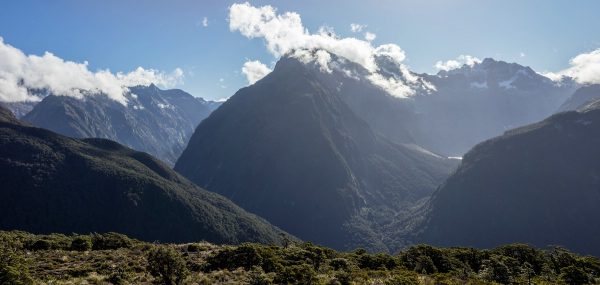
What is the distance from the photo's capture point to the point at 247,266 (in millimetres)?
52938

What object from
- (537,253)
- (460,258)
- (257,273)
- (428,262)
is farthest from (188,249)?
(537,253)

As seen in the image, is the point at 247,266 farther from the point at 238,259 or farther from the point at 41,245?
the point at 41,245

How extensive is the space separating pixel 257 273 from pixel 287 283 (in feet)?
14.5

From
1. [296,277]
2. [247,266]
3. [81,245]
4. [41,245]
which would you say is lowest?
[247,266]

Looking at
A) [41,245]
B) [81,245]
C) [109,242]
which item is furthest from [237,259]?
[41,245]

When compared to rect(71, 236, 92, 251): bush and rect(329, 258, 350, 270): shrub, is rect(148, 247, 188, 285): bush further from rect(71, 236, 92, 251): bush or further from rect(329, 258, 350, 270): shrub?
rect(71, 236, 92, 251): bush

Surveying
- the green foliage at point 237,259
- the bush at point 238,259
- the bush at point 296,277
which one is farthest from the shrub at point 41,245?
the bush at point 296,277

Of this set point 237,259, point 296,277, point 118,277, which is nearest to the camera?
point 296,277

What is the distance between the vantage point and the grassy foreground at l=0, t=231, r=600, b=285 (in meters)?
43.0

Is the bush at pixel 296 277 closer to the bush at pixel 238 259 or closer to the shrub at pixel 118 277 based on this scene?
the bush at pixel 238 259

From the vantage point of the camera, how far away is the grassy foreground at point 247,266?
141ft

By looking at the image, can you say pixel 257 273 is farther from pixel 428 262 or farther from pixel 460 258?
pixel 460 258

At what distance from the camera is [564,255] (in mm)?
70875

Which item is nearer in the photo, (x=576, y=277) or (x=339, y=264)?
(x=576, y=277)
